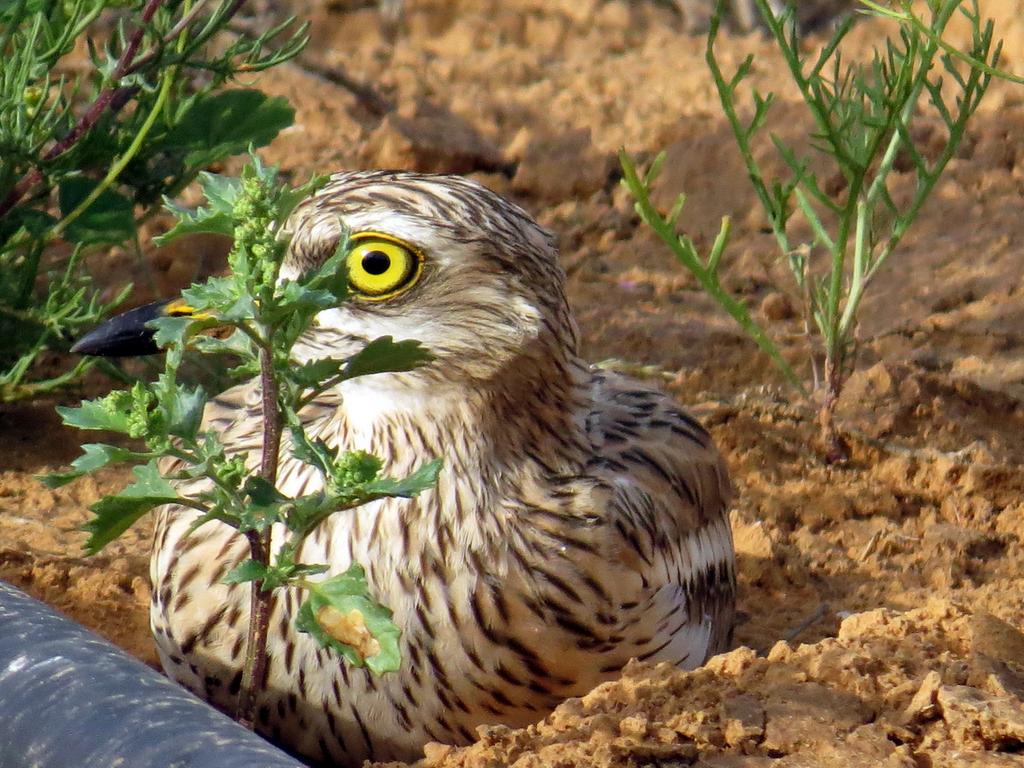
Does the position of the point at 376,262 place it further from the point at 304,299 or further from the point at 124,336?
the point at 304,299

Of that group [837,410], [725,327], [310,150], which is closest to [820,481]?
[837,410]

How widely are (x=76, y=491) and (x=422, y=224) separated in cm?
161

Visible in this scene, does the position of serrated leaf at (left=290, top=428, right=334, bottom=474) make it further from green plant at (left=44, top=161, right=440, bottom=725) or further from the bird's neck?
the bird's neck

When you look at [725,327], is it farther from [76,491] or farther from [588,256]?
[76,491]

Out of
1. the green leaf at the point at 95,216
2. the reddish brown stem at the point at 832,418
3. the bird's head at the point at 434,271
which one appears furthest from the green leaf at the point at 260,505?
the reddish brown stem at the point at 832,418

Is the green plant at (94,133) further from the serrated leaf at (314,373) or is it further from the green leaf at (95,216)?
the serrated leaf at (314,373)

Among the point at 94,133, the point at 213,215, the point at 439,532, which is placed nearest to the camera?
the point at 213,215

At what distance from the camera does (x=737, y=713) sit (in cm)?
249

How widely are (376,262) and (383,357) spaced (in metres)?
0.56

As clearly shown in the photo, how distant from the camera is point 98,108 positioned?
12.2ft

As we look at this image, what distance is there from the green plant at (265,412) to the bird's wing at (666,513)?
36.1 inches

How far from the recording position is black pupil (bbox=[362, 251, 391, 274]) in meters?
3.07

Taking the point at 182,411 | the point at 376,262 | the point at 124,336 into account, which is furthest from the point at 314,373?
the point at 124,336

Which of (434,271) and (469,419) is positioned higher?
(434,271)
